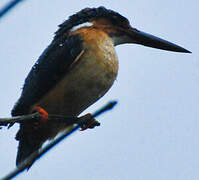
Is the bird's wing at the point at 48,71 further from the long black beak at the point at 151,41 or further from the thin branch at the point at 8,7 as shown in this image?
the thin branch at the point at 8,7

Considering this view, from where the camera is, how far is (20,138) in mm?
4648

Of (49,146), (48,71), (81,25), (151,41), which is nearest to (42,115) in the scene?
(48,71)

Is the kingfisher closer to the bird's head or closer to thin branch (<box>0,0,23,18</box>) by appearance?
the bird's head

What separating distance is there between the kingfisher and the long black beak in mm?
694

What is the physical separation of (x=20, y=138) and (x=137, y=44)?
2185mm

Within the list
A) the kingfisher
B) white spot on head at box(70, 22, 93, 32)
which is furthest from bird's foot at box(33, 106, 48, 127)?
white spot on head at box(70, 22, 93, 32)

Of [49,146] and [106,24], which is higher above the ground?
[49,146]

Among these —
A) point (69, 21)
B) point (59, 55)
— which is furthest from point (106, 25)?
point (59, 55)

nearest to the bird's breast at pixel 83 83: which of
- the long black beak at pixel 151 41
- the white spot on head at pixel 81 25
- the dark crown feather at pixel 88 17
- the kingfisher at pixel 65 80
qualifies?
the kingfisher at pixel 65 80

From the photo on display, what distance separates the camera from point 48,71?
475 cm

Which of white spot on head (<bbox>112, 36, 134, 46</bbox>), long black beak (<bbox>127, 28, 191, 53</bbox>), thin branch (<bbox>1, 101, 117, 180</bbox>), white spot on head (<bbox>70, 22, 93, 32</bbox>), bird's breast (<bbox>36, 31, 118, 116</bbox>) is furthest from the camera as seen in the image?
long black beak (<bbox>127, 28, 191, 53</bbox>)

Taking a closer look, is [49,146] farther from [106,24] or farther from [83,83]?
[106,24]

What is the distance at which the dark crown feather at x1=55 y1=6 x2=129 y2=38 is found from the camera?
5.43m

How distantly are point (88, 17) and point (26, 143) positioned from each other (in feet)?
5.91
